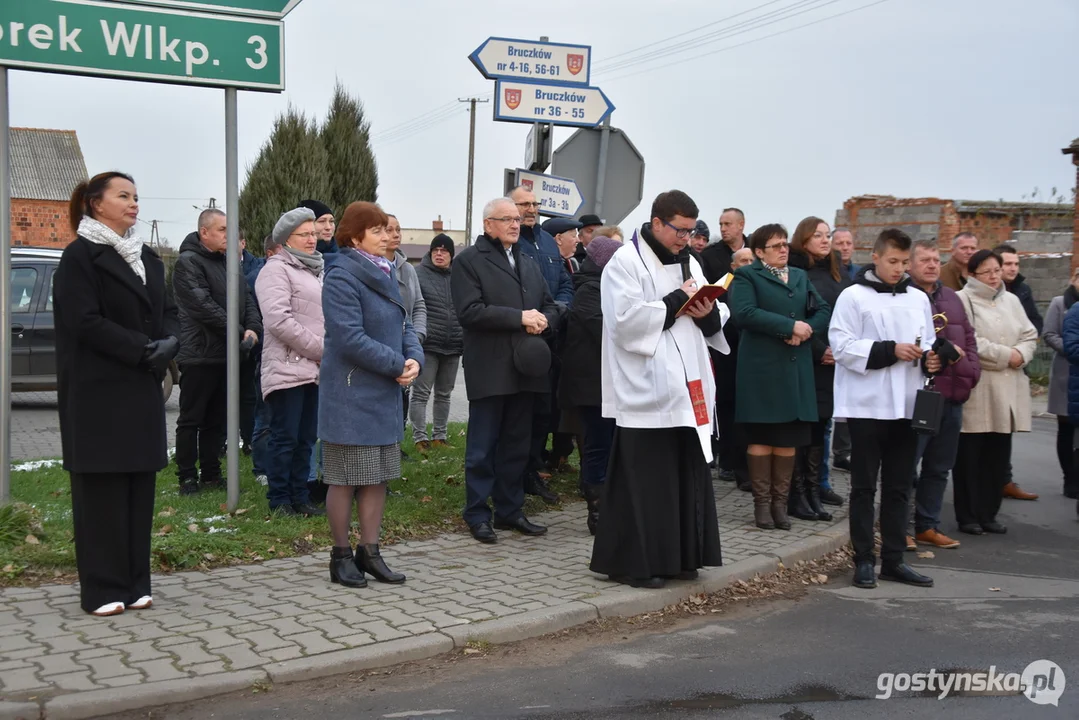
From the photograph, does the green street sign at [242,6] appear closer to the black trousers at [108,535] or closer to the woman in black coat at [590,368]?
the woman in black coat at [590,368]

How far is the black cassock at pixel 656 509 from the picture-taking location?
19.8 feet

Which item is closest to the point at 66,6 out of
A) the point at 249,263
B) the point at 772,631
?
the point at 249,263

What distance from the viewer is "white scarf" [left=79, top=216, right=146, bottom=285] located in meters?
5.27

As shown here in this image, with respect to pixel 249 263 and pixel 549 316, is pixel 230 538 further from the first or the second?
pixel 249 263

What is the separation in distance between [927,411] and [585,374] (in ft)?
7.69

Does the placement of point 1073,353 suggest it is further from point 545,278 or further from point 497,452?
point 497,452

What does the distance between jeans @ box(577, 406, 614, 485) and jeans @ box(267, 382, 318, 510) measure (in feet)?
6.28

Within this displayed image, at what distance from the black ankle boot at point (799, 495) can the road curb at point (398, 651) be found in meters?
1.33

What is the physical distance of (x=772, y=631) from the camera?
18.0ft

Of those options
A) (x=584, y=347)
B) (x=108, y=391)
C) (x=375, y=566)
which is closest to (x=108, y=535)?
(x=108, y=391)

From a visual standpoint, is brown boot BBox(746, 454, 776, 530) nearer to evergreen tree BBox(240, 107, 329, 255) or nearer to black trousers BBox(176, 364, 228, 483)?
black trousers BBox(176, 364, 228, 483)

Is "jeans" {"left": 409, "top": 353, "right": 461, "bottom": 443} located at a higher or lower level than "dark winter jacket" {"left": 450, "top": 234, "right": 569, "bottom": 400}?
lower

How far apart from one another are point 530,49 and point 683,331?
519 cm

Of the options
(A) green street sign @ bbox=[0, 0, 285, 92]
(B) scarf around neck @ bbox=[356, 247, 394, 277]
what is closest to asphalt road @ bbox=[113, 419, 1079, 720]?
(B) scarf around neck @ bbox=[356, 247, 394, 277]
